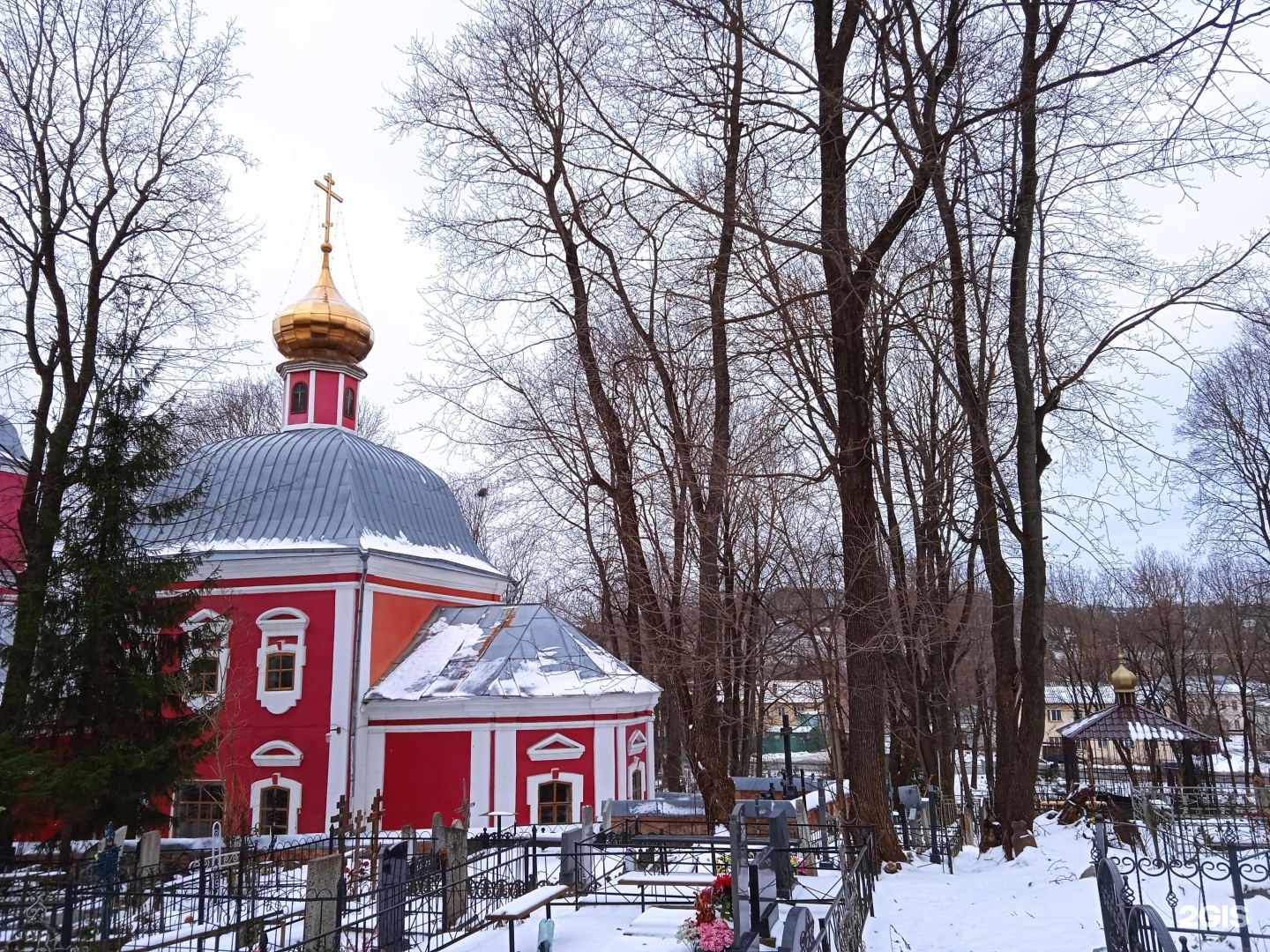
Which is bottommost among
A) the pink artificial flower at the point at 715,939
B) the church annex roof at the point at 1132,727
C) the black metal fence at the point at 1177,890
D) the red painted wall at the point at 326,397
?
the pink artificial flower at the point at 715,939

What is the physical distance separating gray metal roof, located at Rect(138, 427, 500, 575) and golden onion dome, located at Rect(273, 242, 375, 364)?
2.18 metres

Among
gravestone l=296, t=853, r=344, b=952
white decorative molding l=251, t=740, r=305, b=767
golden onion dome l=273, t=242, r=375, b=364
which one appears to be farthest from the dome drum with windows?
gravestone l=296, t=853, r=344, b=952

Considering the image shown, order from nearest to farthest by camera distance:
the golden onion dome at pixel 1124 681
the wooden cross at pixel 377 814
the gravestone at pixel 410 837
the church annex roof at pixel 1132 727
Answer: the gravestone at pixel 410 837, the wooden cross at pixel 377 814, the church annex roof at pixel 1132 727, the golden onion dome at pixel 1124 681

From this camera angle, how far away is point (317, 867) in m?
10.2

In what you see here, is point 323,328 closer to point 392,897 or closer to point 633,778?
point 633,778

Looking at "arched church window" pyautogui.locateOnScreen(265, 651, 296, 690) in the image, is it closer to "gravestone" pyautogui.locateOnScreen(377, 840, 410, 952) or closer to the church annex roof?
"gravestone" pyautogui.locateOnScreen(377, 840, 410, 952)

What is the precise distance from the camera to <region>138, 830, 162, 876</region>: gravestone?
12984 mm

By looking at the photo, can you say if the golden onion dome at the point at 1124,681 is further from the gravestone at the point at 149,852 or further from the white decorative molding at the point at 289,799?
the gravestone at the point at 149,852

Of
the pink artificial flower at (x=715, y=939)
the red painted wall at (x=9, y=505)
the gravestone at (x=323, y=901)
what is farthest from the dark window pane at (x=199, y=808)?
the pink artificial flower at (x=715, y=939)

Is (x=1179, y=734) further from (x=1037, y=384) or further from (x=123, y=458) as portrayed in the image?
(x=123, y=458)

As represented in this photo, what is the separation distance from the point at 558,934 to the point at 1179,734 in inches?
582

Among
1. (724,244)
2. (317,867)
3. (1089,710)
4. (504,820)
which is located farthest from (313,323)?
(1089,710)

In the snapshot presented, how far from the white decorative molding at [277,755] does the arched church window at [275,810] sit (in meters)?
0.51

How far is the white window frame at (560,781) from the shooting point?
18.6 m
